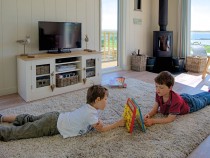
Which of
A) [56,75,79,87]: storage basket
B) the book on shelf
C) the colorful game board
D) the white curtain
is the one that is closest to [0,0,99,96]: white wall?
[56,75,79,87]: storage basket

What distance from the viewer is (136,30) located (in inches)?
213

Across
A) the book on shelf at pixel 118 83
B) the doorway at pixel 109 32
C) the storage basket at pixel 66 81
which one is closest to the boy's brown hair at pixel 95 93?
the storage basket at pixel 66 81

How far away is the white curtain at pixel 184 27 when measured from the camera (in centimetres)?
518

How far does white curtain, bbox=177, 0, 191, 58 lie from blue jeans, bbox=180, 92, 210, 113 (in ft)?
9.17

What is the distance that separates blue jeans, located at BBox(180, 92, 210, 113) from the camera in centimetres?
247

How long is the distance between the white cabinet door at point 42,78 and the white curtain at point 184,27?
132 inches

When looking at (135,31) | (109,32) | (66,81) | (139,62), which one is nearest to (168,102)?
(66,81)

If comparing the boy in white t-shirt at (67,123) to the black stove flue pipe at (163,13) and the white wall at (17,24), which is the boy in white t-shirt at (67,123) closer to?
the white wall at (17,24)

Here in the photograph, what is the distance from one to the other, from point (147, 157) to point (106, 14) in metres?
3.77

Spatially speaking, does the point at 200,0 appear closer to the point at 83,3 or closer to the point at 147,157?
the point at 83,3

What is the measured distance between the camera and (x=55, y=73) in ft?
10.9

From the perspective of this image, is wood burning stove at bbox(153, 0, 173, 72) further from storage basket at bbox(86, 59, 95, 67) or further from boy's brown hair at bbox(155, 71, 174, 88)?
boy's brown hair at bbox(155, 71, 174, 88)

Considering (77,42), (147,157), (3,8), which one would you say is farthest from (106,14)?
(147,157)

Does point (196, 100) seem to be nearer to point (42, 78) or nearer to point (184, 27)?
point (42, 78)
